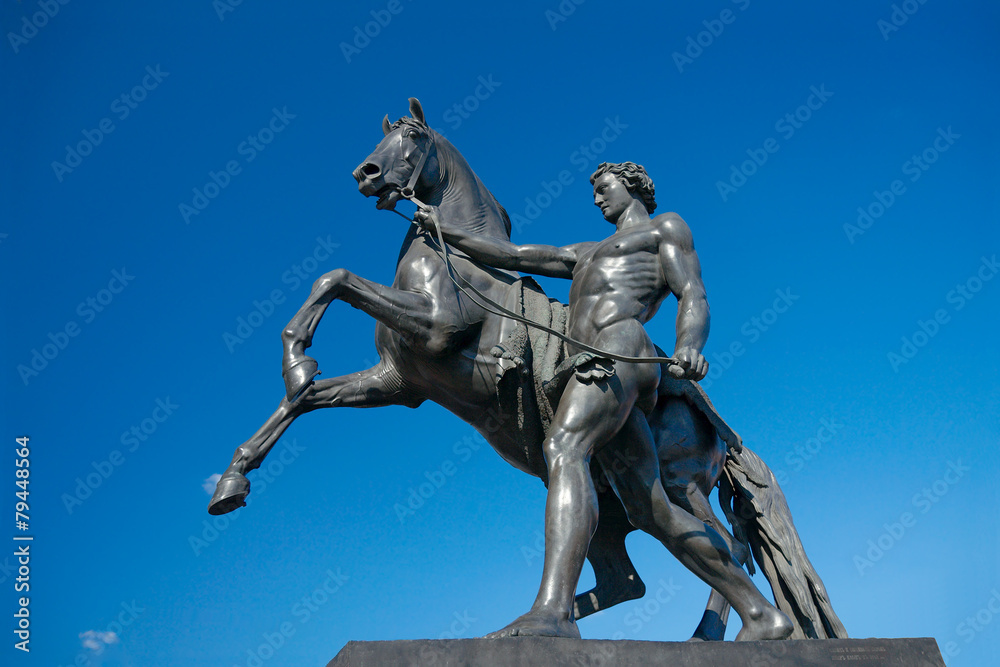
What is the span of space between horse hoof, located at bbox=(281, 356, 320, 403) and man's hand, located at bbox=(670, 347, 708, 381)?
2548 millimetres

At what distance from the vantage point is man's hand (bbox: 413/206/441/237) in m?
7.45

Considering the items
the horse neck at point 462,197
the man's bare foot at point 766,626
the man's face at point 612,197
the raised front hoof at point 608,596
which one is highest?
the horse neck at point 462,197

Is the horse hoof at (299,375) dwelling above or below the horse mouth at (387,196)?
below

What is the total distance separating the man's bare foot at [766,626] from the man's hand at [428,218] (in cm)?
358

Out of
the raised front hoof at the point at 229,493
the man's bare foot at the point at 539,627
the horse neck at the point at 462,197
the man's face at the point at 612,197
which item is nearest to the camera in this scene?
the man's bare foot at the point at 539,627

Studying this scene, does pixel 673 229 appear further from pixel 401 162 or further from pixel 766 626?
pixel 766 626

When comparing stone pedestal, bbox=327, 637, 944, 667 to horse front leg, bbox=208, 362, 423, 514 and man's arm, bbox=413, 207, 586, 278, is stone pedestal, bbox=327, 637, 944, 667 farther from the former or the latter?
man's arm, bbox=413, 207, 586, 278

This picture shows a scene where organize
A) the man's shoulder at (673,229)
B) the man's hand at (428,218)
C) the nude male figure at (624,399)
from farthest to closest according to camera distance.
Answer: the man's hand at (428,218), the man's shoulder at (673,229), the nude male figure at (624,399)

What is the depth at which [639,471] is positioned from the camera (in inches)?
256

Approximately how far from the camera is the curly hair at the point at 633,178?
7320 millimetres

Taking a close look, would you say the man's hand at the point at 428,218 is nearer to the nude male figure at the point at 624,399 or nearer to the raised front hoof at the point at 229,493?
the nude male figure at the point at 624,399

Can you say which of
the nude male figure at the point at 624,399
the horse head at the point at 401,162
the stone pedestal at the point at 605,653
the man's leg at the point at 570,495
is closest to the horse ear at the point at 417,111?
the horse head at the point at 401,162

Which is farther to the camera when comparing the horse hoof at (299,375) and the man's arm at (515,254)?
the man's arm at (515,254)

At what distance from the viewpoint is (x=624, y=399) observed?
246 inches
